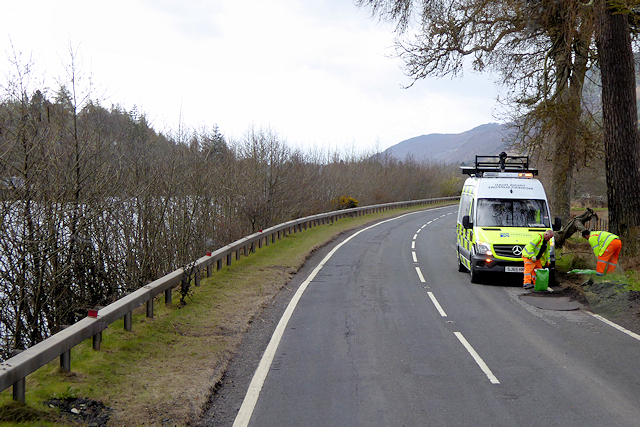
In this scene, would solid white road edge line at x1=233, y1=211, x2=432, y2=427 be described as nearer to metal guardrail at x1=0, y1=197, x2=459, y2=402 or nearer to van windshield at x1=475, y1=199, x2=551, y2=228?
metal guardrail at x1=0, y1=197, x2=459, y2=402

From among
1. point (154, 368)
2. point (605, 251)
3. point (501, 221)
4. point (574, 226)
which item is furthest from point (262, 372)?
point (574, 226)

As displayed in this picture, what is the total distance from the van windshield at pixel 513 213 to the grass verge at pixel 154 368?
253 inches

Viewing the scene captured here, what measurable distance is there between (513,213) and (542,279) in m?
2.53

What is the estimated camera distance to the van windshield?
539 inches

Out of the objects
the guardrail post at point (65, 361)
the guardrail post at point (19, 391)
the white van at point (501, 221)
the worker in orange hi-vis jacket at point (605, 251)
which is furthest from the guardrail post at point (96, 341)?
the worker in orange hi-vis jacket at point (605, 251)

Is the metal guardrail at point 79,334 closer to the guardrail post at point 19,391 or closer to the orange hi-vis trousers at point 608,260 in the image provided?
the guardrail post at point 19,391

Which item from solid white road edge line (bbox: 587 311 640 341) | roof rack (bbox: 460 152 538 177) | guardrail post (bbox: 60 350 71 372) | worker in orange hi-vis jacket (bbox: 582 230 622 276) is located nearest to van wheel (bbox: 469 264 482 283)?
worker in orange hi-vis jacket (bbox: 582 230 622 276)

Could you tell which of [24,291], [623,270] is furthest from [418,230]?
[24,291]

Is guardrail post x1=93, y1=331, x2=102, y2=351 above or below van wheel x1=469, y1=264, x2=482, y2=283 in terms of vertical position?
above

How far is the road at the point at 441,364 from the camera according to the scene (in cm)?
531

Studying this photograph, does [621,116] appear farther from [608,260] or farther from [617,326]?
[617,326]

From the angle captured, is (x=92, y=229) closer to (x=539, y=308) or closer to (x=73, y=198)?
(x=73, y=198)

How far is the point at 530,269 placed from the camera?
12.0 meters

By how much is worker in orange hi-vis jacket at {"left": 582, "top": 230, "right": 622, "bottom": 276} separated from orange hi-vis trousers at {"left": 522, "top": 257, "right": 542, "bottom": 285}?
136 cm
